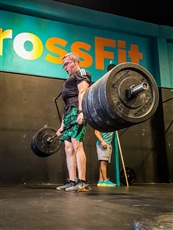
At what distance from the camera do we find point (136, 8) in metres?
4.34

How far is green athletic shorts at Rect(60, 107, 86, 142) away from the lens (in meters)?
2.06

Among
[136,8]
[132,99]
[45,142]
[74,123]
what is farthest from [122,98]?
[136,8]

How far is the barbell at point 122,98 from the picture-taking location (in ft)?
3.47

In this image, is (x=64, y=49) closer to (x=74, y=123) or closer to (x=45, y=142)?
(x=45, y=142)

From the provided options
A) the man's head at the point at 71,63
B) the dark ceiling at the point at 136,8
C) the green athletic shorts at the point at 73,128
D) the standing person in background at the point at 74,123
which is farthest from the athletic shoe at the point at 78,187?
the dark ceiling at the point at 136,8

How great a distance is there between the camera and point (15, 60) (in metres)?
3.62

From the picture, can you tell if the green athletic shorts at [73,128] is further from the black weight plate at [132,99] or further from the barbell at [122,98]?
the black weight plate at [132,99]

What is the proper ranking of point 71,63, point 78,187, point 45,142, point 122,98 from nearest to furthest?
point 122,98 → point 78,187 → point 71,63 → point 45,142

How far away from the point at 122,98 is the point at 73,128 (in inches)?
41.9

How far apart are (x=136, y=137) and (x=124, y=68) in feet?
9.78

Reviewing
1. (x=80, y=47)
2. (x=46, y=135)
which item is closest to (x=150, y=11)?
(x=80, y=47)

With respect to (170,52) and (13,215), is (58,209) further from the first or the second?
(170,52)

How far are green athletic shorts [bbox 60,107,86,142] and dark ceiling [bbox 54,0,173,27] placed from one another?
2.60 meters

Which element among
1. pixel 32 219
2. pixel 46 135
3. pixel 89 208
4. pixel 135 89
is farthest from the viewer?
pixel 46 135
